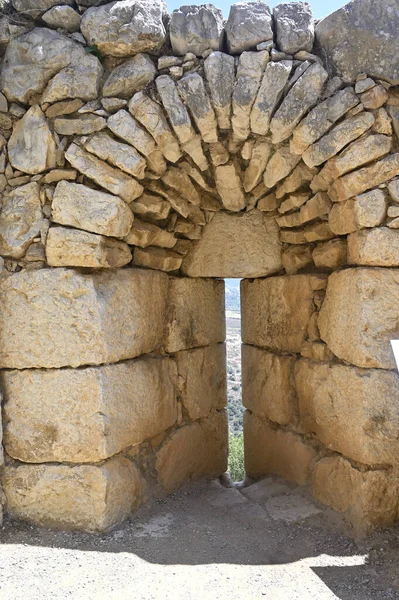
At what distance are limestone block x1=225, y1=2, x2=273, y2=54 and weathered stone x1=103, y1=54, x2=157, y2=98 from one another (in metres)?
0.48

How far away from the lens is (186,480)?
3809 mm

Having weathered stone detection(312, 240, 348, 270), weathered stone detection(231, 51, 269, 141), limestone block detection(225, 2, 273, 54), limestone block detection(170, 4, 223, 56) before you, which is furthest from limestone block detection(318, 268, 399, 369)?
limestone block detection(170, 4, 223, 56)

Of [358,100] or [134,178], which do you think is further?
[134,178]

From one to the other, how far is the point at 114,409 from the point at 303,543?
1307 mm

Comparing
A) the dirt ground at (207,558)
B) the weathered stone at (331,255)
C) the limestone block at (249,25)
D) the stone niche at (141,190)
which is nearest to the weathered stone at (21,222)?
the stone niche at (141,190)

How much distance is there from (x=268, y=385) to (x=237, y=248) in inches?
41.3

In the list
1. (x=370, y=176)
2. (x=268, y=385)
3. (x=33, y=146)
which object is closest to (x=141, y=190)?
(x=33, y=146)

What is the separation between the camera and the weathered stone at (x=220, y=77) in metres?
2.86

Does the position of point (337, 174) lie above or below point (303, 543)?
above

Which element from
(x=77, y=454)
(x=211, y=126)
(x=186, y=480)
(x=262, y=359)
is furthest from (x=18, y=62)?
(x=186, y=480)

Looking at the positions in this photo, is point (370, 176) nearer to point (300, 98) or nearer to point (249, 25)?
point (300, 98)

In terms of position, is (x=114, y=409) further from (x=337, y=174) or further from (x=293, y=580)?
(x=337, y=174)

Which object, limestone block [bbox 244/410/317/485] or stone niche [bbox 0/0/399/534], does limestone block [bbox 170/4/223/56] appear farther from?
limestone block [bbox 244/410/317/485]

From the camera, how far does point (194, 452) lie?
3934mm
